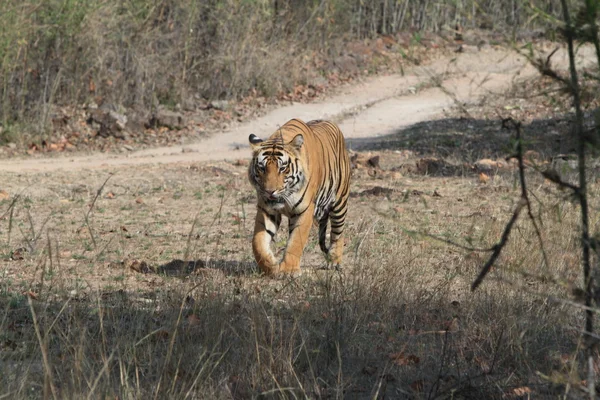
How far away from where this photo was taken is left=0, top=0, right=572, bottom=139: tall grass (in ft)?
50.1

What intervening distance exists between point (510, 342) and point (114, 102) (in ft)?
42.3

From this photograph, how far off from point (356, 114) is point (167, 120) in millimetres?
3693

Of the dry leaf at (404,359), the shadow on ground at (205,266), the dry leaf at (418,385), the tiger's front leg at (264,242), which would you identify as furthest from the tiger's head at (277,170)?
the dry leaf at (418,385)

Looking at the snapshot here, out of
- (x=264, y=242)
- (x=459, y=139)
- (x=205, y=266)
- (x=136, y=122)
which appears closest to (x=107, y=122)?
(x=136, y=122)

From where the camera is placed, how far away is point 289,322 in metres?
5.10

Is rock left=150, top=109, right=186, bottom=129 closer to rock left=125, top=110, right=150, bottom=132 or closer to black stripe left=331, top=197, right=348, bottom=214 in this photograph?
rock left=125, top=110, right=150, bottom=132

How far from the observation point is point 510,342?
171 inches

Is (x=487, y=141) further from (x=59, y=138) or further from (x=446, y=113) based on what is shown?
(x=59, y=138)

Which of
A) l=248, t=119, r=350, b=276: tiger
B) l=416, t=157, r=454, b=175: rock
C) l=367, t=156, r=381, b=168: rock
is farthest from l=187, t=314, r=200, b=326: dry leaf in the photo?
l=367, t=156, r=381, b=168: rock

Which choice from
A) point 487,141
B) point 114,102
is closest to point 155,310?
point 487,141

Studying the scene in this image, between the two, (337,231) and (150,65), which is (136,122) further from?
(337,231)

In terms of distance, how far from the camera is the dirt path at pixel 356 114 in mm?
13594

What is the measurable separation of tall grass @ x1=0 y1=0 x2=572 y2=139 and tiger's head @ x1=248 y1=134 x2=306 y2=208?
830 cm

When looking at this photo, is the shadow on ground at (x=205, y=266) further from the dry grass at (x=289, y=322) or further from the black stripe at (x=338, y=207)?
the black stripe at (x=338, y=207)
